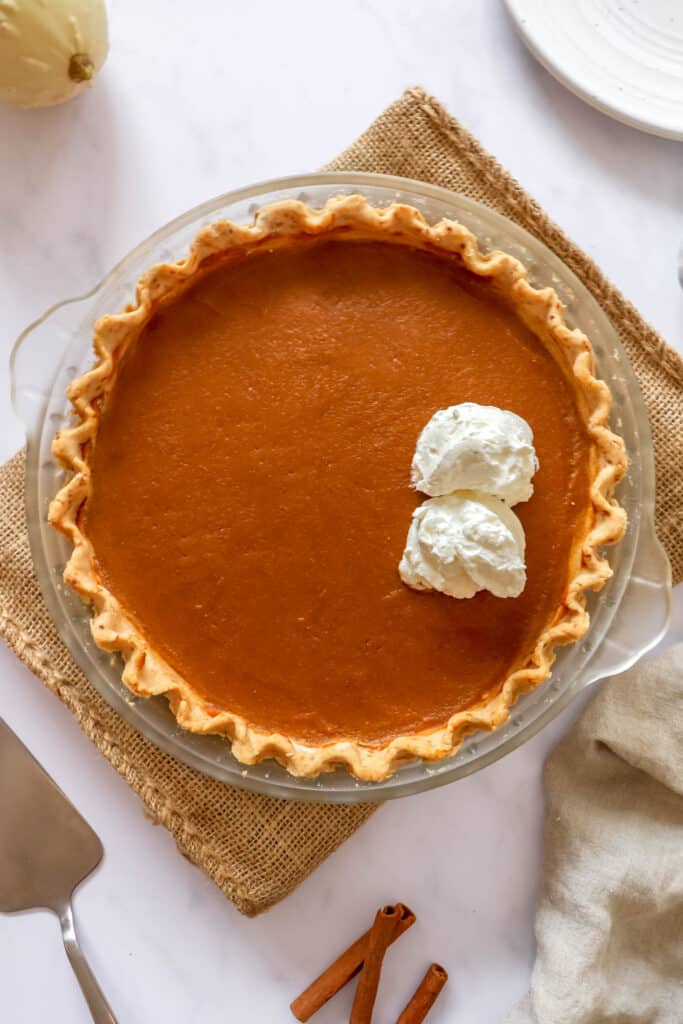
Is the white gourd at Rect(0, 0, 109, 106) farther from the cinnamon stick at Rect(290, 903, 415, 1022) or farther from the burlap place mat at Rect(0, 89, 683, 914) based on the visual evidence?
the cinnamon stick at Rect(290, 903, 415, 1022)

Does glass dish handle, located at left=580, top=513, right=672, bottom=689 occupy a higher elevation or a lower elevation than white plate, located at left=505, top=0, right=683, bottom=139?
lower

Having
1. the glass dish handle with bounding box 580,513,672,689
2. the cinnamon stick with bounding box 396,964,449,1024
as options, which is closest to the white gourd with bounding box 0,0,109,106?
the glass dish handle with bounding box 580,513,672,689

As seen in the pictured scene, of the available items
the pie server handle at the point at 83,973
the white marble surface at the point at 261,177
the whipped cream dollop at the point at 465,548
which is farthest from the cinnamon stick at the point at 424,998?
the whipped cream dollop at the point at 465,548

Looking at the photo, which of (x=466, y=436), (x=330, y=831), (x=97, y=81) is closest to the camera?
(x=466, y=436)

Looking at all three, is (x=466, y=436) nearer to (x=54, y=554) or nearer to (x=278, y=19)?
(x=54, y=554)

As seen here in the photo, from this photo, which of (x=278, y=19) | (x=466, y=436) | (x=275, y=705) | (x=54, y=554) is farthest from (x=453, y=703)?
(x=278, y=19)

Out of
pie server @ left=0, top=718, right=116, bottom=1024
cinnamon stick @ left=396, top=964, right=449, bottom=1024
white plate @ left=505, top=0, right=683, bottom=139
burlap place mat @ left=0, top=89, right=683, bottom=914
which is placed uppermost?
white plate @ left=505, top=0, right=683, bottom=139
